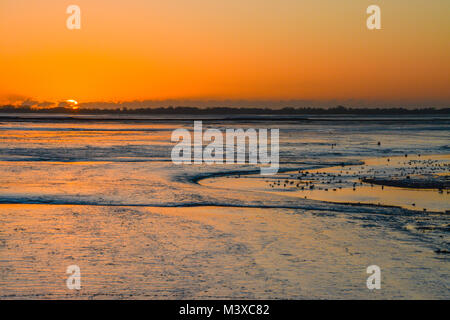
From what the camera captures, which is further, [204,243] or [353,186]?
[353,186]

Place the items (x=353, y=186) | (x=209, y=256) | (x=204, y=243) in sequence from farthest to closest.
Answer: (x=353, y=186), (x=204, y=243), (x=209, y=256)

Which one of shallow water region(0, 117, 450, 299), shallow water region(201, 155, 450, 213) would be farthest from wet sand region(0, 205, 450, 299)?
shallow water region(201, 155, 450, 213)

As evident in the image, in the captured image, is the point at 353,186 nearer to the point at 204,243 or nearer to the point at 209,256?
the point at 204,243

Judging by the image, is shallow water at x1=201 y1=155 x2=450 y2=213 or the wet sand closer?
the wet sand

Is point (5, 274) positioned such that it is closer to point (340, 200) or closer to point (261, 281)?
point (261, 281)

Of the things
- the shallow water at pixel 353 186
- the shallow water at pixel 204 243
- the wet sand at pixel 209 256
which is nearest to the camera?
the wet sand at pixel 209 256

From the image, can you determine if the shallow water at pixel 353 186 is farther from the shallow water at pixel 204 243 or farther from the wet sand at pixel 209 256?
the wet sand at pixel 209 256

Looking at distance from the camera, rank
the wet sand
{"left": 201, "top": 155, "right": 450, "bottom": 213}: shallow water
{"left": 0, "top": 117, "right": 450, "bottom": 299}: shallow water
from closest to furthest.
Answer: the wet sand
{"left": 0, "top": 117, "right": 450, "bottom": 299}: shallow water
{"left": 201, "top": 155, "right": 450, "bottom": 213}: shallow water

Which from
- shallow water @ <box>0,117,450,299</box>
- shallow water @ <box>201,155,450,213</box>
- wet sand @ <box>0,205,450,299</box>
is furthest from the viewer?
shallow water @ <box>201,155,450,213</box>

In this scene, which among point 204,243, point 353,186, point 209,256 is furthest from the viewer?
point 353,186

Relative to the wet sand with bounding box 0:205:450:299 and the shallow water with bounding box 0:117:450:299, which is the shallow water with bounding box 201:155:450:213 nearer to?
the shallow water with bounding box 0:117:450:299

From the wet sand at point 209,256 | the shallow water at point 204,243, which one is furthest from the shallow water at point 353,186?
Answer: the wet sand at point 209,256

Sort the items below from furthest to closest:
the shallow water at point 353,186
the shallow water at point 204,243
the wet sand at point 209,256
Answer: the shallow water at point 353,186 < the shallow water at point 204,243 < the wet sand at point 209,256

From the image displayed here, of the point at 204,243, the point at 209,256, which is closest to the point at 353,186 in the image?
the point at 204,243
